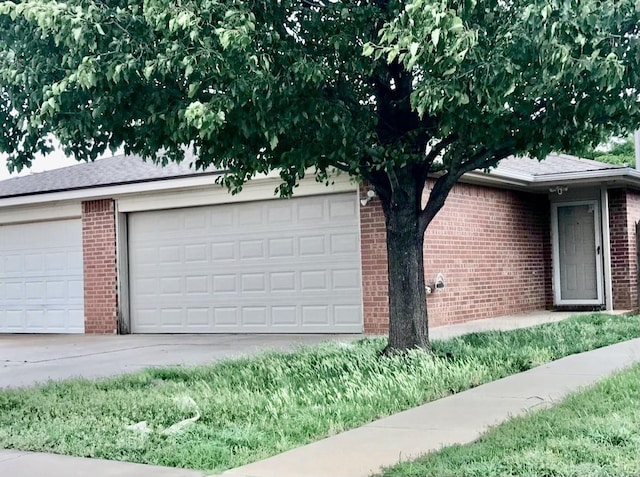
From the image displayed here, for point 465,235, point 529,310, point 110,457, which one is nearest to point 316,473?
point 110,457

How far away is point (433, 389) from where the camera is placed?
7.91m

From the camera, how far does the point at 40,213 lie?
1773 centimetres

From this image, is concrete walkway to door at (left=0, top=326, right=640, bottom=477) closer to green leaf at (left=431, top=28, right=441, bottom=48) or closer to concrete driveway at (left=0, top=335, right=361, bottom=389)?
green leaf at (left=431, top=28, right=441, bottom=48)

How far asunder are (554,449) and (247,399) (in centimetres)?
320

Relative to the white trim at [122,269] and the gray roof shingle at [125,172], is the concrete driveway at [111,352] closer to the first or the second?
the white trim at [122,269]

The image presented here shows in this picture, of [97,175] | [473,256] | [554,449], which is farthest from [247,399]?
[97,175]

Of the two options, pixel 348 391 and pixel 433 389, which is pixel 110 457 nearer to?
pixel 348 391

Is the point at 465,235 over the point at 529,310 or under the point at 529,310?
over

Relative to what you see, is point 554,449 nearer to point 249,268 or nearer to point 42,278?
point 249,268

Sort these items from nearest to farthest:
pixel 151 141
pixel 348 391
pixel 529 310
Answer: pixel 348 391
pixel 151 141
pixel 529 310

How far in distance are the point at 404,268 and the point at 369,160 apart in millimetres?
1360

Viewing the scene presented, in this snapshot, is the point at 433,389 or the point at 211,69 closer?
the point at 211,69

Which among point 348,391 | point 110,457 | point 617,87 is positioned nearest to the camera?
point 110,457

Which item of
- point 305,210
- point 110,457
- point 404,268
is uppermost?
point 305,210
